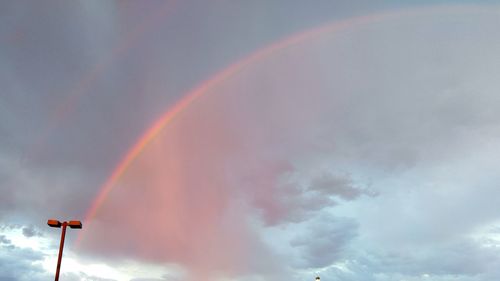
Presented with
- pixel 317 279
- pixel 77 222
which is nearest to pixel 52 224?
pixel 77 222

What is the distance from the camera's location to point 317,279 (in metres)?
48.6

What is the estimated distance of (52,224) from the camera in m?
26.4

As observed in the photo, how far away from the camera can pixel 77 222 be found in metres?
26.0

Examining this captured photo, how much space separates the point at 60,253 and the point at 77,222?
7.45 feet

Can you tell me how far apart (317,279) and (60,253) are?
3079cm

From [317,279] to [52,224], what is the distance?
3160 cm

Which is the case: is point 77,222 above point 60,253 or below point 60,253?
above

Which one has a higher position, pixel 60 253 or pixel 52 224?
pixel 52 224

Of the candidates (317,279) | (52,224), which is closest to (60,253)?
(52,224)

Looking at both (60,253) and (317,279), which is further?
(317,279)

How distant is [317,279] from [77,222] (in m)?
30.9

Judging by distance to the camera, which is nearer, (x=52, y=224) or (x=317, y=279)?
(x=52, y=224)

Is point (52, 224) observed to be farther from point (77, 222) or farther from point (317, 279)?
point (317, 279)

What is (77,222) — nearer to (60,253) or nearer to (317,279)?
(60,253)
